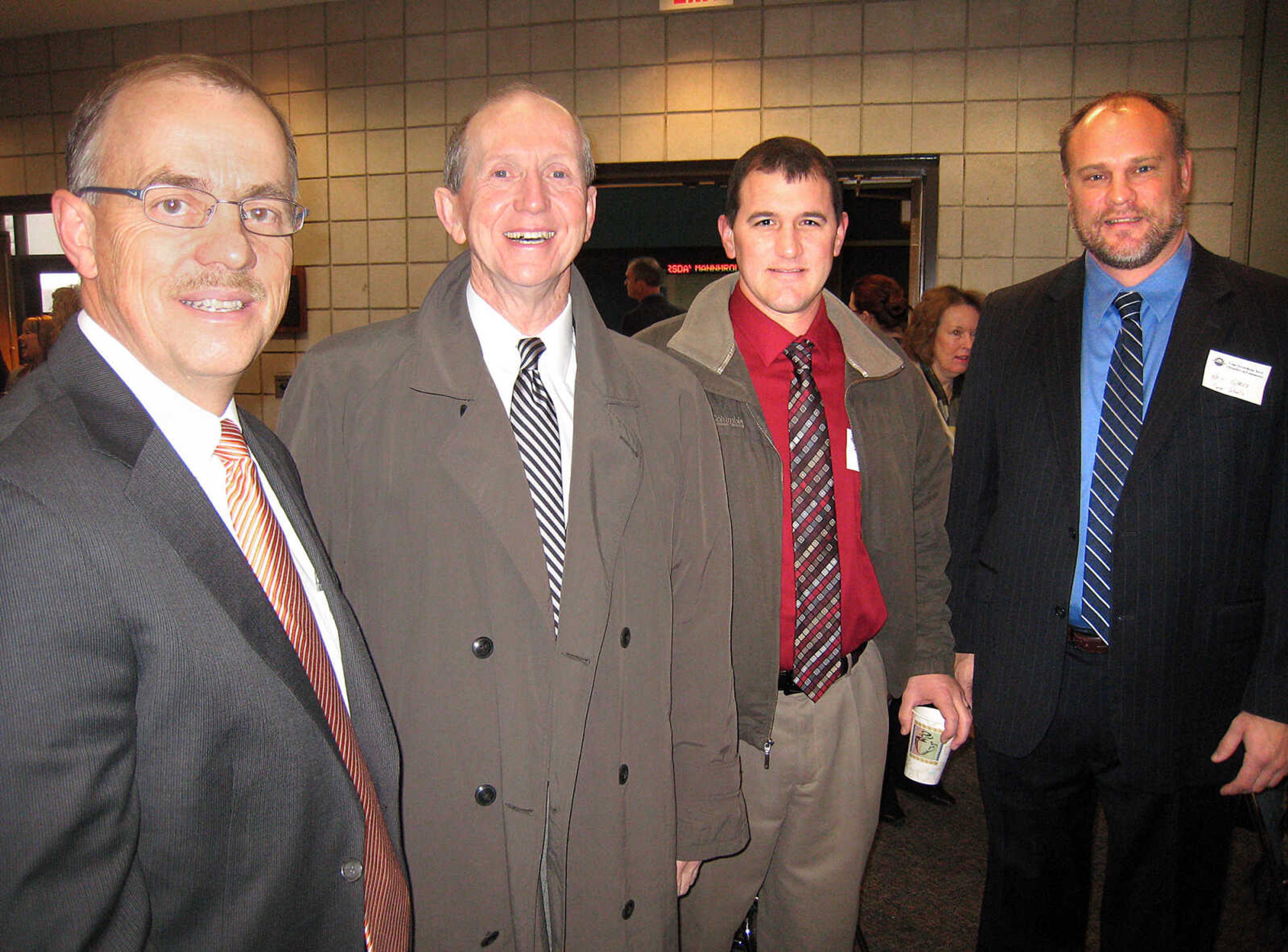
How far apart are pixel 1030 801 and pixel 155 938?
1.67 metres

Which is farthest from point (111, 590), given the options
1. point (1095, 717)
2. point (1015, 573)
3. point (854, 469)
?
point (1095, 717)

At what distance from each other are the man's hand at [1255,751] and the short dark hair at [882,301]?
105 inches

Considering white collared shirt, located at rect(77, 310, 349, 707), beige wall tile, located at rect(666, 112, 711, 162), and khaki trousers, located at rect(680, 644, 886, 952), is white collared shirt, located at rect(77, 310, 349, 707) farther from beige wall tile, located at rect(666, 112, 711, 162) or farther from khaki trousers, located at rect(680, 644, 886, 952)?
beige wall tile, located at rect(666, 112, 711, 162)

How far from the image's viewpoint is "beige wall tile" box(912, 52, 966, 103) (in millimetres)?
4715

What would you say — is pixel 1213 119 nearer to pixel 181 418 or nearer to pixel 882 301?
pixel 882 301

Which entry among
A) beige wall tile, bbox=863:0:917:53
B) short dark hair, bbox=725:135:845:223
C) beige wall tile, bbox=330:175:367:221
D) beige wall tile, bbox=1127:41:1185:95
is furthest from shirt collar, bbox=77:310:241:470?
beige wall tile, bbox=1127:41:1185:95

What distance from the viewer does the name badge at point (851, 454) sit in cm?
175

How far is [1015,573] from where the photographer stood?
173 centimetres

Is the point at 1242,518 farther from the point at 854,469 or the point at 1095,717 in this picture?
the point at 854,469

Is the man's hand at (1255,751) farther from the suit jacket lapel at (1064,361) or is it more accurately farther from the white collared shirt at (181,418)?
the white collared shirt at (181,418)

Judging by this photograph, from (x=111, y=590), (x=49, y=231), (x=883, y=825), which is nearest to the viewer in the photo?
(x=111, y=590)

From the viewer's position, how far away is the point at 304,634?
2.97 ft

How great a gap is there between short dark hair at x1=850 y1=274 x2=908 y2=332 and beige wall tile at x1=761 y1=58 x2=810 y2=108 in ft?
5.42

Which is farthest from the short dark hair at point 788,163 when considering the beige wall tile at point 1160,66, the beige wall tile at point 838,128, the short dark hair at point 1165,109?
the beige wall tile at point 1160,66
